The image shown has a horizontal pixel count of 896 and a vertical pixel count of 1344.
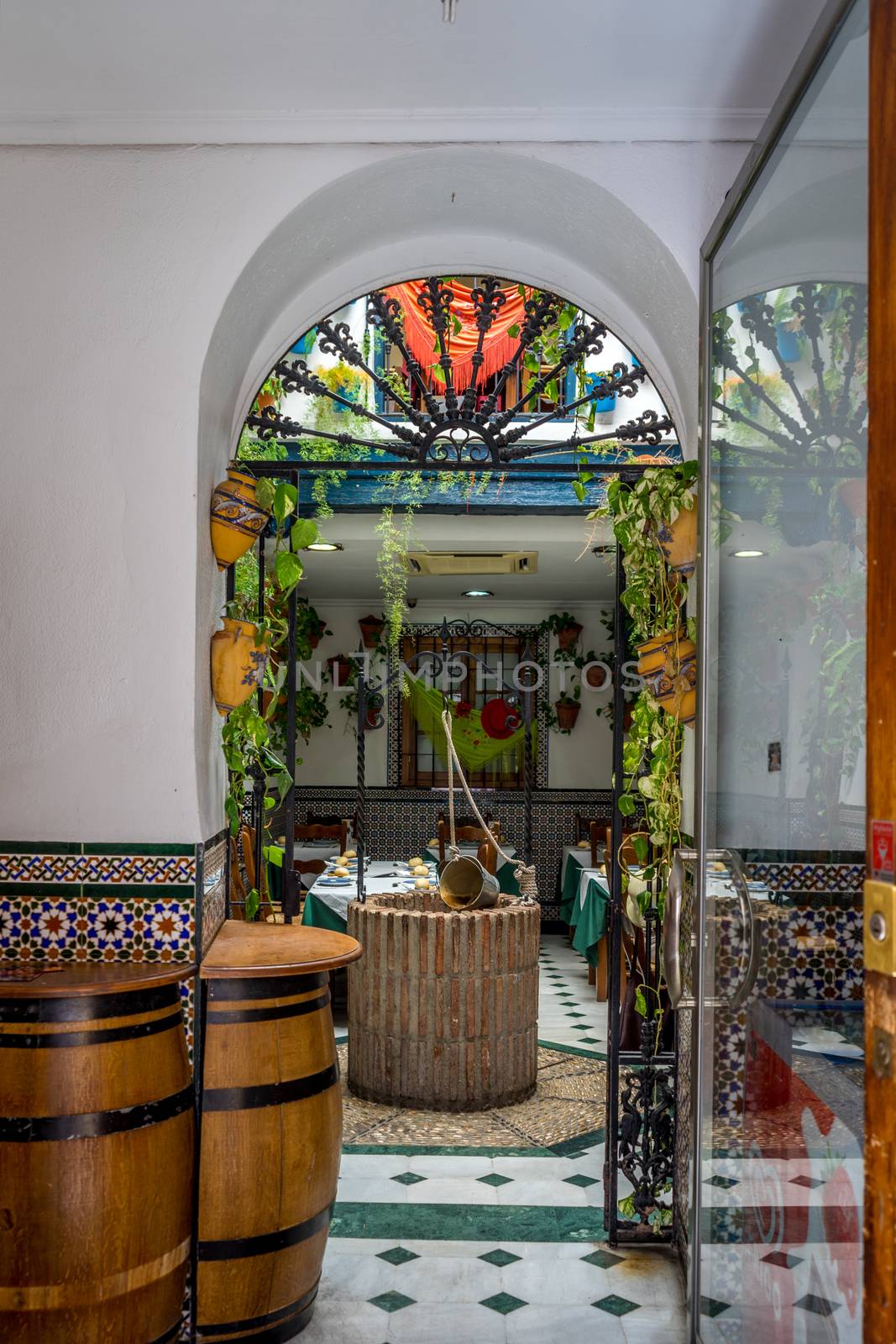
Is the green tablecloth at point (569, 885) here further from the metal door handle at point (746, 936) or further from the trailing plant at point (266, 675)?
the metal door handle at point (746, 936)

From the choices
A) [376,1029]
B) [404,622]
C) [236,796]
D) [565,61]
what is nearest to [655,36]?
[565,61]

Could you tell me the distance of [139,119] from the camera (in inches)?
114

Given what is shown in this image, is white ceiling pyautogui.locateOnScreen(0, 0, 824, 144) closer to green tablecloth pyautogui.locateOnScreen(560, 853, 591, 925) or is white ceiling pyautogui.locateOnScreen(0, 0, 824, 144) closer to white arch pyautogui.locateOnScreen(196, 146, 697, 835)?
white arch pyautogui.locateOnScreen(196, 146, 697, 835)

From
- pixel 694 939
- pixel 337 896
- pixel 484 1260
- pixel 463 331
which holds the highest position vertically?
pixel 463 331

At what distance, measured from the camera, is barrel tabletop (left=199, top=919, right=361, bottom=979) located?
274cm

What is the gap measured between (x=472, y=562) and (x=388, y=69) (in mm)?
5858

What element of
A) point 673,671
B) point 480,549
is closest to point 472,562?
point 480,549

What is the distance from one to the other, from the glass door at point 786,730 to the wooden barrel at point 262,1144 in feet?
3.09

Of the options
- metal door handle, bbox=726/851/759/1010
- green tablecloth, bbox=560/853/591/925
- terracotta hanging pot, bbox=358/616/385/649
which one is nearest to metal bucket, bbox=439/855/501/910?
metal door handle, bbox=726/851/759/1010

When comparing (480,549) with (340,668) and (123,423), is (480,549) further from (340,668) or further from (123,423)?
(123,423)

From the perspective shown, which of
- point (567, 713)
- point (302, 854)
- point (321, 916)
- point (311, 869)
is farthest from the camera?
point (567, 713)

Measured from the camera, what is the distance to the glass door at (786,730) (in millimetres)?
1566

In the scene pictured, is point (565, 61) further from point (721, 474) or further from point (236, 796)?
point (236, 796)

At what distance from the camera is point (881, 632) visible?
1380 millimetres
